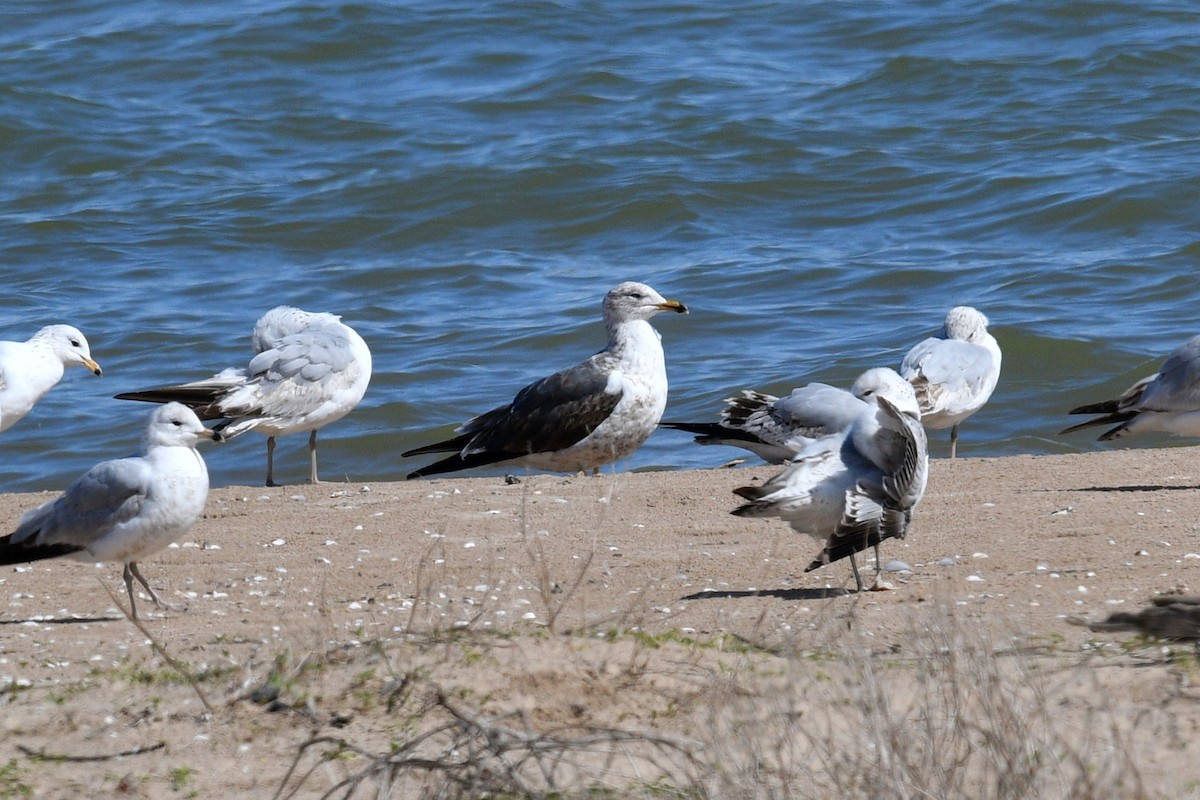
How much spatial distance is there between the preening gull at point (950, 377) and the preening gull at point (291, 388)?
3145 millimetres

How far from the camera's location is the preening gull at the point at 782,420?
6602 mm

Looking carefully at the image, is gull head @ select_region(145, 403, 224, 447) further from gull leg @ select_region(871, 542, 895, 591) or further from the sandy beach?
gull leg @ select_region(871, 542, 895, 591)

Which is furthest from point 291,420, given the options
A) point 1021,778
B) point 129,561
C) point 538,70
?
point 538,70

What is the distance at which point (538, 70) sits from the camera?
19.6 m

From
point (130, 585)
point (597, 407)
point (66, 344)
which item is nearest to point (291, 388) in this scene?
point (66, 344)

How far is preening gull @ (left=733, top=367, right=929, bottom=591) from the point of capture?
18.5 ft

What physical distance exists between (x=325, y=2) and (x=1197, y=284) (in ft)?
41.7

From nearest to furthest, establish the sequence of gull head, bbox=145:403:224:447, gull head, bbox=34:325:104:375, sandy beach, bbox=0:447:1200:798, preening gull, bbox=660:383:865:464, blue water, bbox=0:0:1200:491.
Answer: sandy beach, bbox=0:447:1200:798 < gull head, bbox=145:403:224:447 < preening gull, bbox=660:383:865:464 < gull head, bbox=34:325:104:375 < blue water, bbox=0:0:1200:491

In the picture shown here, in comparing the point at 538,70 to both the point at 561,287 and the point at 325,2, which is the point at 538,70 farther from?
the point at 561,287

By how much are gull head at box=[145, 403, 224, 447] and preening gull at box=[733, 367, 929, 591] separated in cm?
204

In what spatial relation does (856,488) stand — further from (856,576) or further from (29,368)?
(29,368)

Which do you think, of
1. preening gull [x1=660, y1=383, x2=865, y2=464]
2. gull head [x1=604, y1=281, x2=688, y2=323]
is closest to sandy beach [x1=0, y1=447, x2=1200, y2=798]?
preening gull [x1=660, y1=383, x2=865, y2=464]

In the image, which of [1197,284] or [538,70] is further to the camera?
[538,70]

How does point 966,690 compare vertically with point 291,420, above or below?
above
